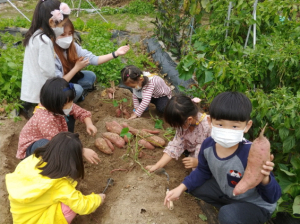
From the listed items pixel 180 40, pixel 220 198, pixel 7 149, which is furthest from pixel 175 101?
pixel 180 40

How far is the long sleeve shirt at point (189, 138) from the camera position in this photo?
Answer: 8.94 feet

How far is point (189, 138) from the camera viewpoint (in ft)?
9.13

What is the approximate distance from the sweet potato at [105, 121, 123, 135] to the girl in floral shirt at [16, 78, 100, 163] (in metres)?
0.67

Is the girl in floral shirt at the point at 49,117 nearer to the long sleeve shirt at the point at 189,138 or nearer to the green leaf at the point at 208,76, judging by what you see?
the long sleeve shirt at the point at 189,138

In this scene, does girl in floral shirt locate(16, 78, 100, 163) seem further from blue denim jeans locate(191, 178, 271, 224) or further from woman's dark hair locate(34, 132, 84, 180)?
blue denim jeans locate(191, 178, 271, 224)

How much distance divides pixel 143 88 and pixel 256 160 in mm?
2379

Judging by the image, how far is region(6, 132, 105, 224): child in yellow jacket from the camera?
2.09 meters

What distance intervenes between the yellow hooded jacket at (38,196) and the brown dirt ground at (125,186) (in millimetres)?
339

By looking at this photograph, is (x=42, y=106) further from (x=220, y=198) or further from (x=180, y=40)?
(x=180, y=40)

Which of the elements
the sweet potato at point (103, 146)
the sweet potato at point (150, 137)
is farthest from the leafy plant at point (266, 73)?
the sweet potato at point (103, 146)

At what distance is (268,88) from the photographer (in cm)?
281

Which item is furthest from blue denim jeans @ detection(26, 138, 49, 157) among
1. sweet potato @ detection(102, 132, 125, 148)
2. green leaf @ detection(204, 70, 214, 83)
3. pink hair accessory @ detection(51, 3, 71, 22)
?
green leaf @ detection(204, 70, 214, 83)

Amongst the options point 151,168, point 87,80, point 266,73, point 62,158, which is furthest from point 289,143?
point 87,80

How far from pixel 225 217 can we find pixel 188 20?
4006 mm
